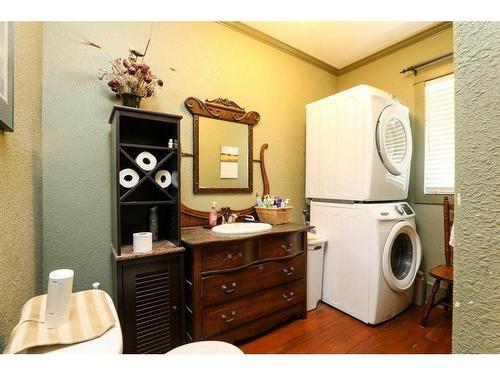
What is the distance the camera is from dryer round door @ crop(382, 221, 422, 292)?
1.98 m

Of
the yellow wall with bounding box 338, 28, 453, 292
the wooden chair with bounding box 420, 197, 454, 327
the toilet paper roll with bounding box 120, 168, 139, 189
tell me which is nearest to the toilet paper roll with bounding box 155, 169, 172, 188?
the toilet paper roll with bounding box 120, 168, 139, 189

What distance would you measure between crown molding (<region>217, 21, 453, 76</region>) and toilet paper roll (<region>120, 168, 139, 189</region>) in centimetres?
169

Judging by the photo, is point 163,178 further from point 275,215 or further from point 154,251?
point 275,215

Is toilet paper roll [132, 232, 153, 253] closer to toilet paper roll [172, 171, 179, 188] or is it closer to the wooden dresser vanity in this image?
the wooden dresser vanity

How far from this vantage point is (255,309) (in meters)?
1.75

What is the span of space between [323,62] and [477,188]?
2.97m

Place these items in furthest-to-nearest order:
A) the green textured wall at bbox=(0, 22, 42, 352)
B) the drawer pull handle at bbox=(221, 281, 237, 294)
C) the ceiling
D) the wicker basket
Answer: the ceiling
the wicker basket
the drawer pull handle at bbox=(221, 281, 237, 294)
the green textured wall at bbox=(0, 22, 42, 352)

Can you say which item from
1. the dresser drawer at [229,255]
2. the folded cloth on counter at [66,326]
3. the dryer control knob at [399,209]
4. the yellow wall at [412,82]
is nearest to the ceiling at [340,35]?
the yellow wall at [412,82]

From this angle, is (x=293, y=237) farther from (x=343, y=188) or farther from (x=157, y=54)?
(x=157, y=54)

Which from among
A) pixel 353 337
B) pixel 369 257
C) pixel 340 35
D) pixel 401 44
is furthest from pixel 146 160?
pixel 401 44

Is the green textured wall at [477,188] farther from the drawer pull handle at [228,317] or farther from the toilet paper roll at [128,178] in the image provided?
the toilet paper roll at [128,178]

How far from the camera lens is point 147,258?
56.1 inches

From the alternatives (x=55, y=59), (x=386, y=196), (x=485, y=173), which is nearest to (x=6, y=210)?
(x=55, y=59)

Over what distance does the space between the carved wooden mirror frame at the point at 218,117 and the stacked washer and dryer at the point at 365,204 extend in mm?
710
